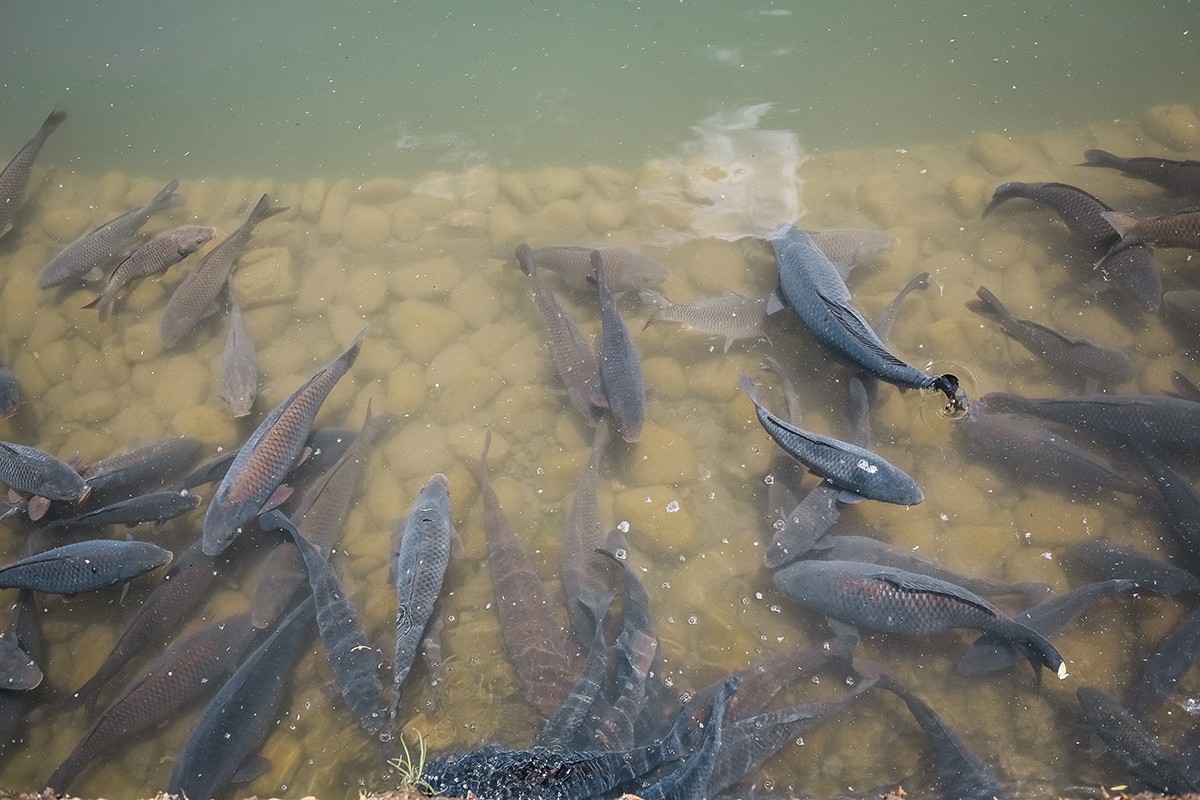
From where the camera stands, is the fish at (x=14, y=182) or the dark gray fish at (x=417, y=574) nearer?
the dark gray fish at (x=417, y=574)

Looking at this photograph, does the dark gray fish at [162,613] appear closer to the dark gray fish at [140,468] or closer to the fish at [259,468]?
the fish at [259,468]

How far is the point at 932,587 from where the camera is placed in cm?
354

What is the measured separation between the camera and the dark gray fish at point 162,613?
4062mm

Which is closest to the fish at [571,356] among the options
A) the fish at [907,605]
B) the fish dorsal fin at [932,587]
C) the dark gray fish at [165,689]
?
the fish at [907,605]

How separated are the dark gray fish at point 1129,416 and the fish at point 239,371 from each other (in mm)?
5529

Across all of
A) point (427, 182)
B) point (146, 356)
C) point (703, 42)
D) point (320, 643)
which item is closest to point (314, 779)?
point (320, 643)

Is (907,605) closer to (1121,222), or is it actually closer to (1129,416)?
(1129,416)

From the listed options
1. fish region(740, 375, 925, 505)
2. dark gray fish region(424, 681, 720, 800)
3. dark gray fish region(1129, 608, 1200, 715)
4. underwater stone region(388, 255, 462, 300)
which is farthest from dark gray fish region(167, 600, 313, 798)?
dark gray fish region(1129, 608, 1200, 715)

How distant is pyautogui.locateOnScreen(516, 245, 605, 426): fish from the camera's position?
4703mm

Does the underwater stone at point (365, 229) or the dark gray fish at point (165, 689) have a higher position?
the underwater stone at point (365, 229)

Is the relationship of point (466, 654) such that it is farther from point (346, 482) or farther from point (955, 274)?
point (955, 274)

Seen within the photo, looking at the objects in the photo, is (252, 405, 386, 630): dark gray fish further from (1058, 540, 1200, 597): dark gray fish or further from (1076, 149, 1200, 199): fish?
(1076, 149, 1200, 199): fish

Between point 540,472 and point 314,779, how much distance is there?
7.41 ft

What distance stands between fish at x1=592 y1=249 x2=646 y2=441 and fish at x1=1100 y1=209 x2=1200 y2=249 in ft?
12.4
